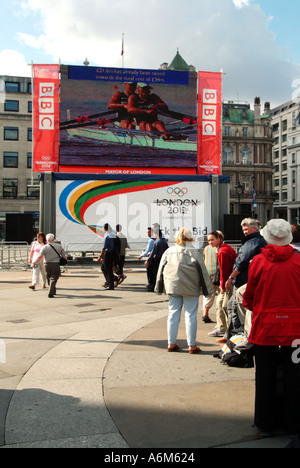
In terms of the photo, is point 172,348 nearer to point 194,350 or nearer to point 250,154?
point 194,350

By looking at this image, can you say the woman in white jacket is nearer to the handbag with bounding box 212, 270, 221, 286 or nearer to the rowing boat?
the handbag with bounding box 212, 270, 221, 286

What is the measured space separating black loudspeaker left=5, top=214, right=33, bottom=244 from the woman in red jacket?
18.7 meters

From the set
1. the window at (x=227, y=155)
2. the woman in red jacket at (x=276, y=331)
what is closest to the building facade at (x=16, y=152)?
the window at (x=227, y=155)

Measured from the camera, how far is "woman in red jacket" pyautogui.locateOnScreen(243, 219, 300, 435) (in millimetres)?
3918

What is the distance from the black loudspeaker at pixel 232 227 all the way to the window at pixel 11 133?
138 ft

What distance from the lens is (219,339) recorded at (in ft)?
23.7

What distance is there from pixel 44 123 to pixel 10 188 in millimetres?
33845

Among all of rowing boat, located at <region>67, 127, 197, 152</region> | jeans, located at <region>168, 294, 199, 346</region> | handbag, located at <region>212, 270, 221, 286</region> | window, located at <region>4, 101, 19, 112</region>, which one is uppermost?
window, located at <region>4, 101, 19, 112</region>

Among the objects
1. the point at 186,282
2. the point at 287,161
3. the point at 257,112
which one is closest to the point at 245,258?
the point at 186,282

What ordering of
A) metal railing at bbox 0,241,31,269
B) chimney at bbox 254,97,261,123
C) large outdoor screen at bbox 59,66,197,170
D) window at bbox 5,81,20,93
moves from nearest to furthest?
metal railing at bbox 0,241,31,269 → large outdoor screen at bbox 59,66,197,170 → window at bbox 5,81,20,93 → chimney at bbox 254,97,261,123

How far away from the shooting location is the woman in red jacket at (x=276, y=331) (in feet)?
12.9

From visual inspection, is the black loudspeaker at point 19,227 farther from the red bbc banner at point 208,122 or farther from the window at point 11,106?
the window at point 11,106

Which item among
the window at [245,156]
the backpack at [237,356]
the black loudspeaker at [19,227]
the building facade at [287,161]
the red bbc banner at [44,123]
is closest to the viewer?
the backpack at [237,356]

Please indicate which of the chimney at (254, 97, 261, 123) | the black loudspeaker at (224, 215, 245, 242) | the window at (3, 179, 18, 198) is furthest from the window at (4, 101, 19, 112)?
the chimney at (254, 97, 261, 123)
